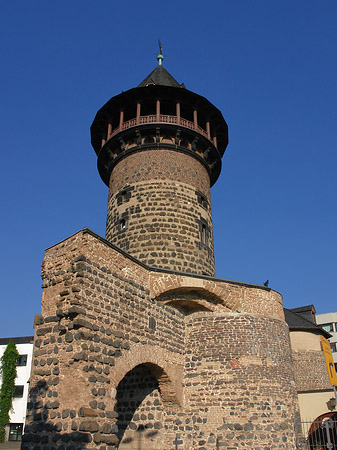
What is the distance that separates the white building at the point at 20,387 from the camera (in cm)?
3047

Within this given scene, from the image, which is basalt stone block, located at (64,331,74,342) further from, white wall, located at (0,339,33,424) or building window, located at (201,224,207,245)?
white wall, located at (0,339,33,424)

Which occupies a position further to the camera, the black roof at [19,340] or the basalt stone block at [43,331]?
the black roof at [19,340]

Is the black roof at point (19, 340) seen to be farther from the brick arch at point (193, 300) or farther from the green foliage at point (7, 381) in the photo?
the brick arch at point (193, 300)

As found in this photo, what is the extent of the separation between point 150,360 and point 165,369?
808mm

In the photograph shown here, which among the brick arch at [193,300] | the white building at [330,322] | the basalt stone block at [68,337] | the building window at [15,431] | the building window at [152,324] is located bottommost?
the building window at [15,431]

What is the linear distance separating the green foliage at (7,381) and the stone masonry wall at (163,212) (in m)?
21.5

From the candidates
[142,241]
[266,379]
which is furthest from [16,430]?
[266,379]

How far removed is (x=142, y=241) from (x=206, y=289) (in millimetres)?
3369

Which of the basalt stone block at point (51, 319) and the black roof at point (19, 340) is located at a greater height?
the black roof at point (19, 340)

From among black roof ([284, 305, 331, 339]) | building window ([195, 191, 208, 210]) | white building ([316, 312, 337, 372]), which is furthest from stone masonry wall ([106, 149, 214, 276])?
white building ([316, 312, 337, 372])

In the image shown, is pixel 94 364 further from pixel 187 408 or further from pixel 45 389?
pixel 187 408

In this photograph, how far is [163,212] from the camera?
48.6 feet

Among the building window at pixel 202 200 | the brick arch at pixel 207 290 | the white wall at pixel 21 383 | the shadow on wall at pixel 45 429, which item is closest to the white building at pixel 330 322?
the white wall at pixel 21 383

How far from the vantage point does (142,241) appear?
14.4 m
